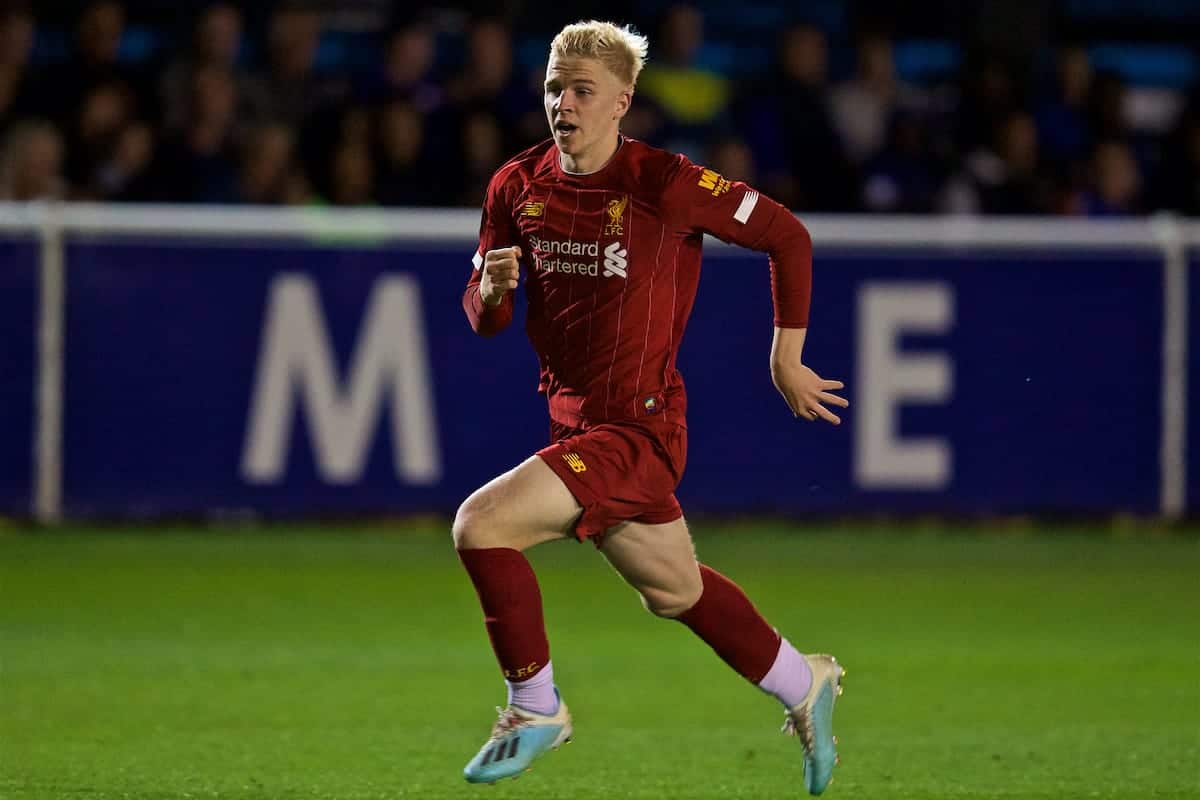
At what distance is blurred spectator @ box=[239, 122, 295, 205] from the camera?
1139cm

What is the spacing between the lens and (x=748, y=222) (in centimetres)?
513

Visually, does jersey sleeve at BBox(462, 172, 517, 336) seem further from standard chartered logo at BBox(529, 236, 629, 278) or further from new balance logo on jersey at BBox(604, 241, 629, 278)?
new balance logo on jersey at BBox(604, 241, 629, 278)

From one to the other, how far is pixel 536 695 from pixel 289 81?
7.91 m

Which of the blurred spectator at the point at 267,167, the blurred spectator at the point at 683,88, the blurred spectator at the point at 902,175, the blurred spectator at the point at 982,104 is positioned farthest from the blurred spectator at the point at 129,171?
the blurred spectator at the point at 982,104

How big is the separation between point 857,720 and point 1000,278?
5215mm

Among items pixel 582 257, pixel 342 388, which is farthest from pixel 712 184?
pixel 342 388

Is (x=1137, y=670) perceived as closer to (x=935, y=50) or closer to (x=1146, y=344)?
(x=1146, y=344)

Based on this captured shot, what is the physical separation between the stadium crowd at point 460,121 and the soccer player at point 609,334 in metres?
6.37

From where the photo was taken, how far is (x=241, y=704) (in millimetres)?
6602

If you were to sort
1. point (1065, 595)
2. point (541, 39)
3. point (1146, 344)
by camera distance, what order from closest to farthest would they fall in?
point (1065, 595)
point (1146, 344)
point (541, 39)

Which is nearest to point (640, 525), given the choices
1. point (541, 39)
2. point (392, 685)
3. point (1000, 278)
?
point (392, 685)

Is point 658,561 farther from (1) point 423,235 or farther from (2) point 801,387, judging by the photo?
(1) point 423,235

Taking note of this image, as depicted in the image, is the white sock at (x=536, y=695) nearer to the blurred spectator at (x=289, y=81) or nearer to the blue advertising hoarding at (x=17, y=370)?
the blue advertising hoarding at (x=17, y=370)

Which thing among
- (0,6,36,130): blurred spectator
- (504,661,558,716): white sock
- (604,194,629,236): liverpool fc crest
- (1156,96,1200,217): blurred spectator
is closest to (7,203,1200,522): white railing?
(0,6,36,130): blurred spectator
